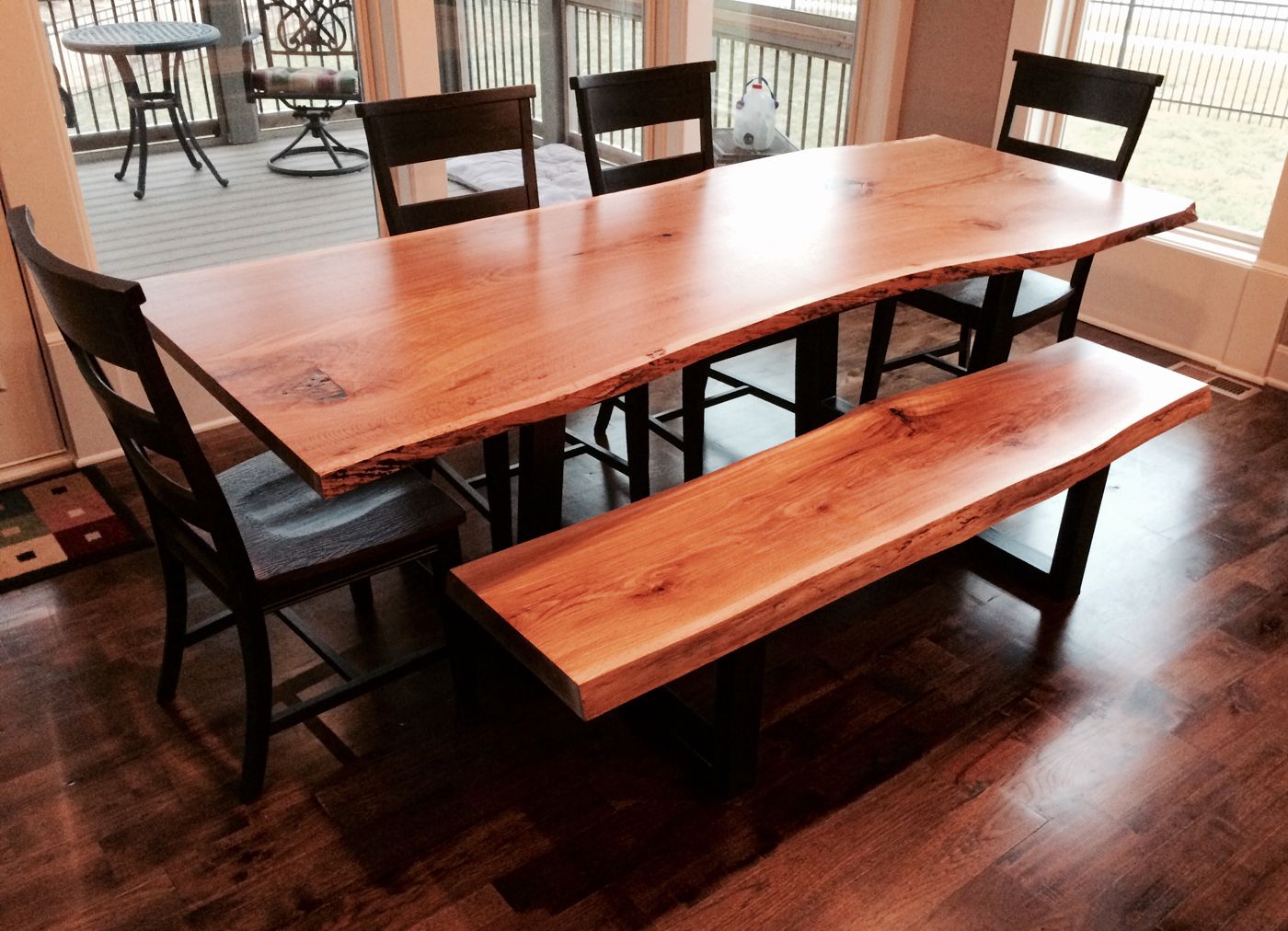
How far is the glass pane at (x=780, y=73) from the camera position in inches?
163

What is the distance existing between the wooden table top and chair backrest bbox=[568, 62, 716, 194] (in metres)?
0.20

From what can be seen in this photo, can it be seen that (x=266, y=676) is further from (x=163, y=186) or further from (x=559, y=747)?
(x=163, y=186)

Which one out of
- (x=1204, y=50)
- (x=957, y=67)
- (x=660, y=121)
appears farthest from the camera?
(x=957, y=67)

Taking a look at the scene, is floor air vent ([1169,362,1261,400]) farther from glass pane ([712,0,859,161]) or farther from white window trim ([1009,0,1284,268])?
glass pane ([712,0,859,161])

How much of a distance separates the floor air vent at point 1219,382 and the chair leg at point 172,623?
307 cm

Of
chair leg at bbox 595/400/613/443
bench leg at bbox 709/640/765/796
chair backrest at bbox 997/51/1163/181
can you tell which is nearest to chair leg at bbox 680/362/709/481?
chair leg at bbox 595/400/613/443

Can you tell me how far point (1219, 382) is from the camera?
12.1 ft

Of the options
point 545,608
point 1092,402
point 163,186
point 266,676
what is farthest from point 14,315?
point 1092,402

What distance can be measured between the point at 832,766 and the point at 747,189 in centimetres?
139

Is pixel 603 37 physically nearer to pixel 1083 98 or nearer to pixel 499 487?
pixel 1083 98

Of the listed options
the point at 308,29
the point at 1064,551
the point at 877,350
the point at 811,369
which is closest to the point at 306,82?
the point at 308,29

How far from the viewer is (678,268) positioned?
7.23 feet

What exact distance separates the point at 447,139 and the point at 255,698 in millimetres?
1334

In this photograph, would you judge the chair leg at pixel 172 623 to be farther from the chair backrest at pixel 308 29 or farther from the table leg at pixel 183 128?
the chair backrest at pixel 308 29
